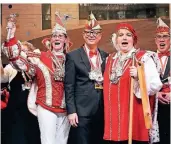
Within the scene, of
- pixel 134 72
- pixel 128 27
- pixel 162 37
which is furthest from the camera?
pixel 162 37

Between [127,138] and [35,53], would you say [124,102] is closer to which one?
[127,138]

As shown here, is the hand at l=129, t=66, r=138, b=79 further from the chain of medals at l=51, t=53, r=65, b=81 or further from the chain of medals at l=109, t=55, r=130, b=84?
the chain of medals at l=51, t=53, r=65, b=81

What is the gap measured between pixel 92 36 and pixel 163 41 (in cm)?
41

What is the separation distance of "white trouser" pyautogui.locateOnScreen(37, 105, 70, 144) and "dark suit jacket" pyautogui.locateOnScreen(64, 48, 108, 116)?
0.10 m

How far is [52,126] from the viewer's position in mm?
1908

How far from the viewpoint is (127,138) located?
1797mm

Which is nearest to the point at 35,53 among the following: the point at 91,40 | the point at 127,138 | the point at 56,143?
the point at 91,40

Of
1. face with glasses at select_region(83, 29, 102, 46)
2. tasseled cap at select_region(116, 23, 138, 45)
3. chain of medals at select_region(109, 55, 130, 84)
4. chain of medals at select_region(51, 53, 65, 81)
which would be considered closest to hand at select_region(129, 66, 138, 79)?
chain of medals at select_region(109, 55, 130, 84)

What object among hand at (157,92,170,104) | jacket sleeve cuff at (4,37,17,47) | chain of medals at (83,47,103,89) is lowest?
hand at (157,92,170,104)

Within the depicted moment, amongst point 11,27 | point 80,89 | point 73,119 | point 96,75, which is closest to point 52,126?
point 73,119

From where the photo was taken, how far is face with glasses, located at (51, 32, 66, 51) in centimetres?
193

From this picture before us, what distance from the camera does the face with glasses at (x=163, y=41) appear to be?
197 cm

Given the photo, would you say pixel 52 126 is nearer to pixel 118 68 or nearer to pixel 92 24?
pixel 118 68

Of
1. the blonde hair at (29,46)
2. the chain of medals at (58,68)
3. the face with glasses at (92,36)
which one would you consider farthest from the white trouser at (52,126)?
the face with glasses at (92,36)
